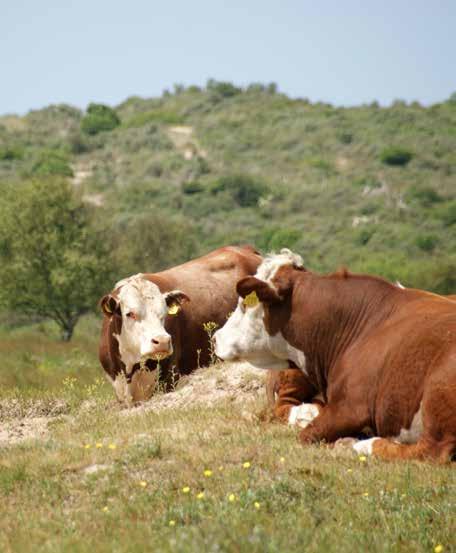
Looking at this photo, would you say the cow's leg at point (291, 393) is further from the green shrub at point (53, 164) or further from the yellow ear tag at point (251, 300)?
the green shrub at point (53, 164)

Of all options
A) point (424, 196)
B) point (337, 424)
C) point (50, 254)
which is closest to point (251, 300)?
point (337, 424)

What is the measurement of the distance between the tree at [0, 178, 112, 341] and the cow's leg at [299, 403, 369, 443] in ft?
95.8

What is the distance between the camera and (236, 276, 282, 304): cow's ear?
8.90m

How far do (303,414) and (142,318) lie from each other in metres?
3.70

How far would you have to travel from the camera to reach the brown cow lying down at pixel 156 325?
12.5m

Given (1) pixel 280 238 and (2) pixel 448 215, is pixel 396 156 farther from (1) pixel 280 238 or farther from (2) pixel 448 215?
(1) pixel 280 238

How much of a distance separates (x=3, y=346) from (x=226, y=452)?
17.8 meters

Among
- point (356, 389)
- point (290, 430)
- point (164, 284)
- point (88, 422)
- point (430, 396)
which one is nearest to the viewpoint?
point (430, 396)

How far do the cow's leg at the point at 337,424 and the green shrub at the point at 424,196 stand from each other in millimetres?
58115

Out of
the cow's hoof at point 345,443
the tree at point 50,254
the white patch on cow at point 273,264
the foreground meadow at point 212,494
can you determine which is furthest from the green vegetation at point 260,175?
the cow's hoof at point 345,443

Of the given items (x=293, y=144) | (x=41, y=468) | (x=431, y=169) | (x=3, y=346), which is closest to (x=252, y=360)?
(x=41, y=468)

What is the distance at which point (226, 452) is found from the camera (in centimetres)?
777

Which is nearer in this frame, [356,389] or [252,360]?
[356,389]

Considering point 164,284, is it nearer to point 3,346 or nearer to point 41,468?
point 41,468
